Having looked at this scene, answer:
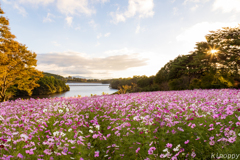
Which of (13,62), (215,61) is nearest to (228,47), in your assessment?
(215,61)

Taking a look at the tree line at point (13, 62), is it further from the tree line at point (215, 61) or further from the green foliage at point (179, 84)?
the green foliage at point (179, 84)

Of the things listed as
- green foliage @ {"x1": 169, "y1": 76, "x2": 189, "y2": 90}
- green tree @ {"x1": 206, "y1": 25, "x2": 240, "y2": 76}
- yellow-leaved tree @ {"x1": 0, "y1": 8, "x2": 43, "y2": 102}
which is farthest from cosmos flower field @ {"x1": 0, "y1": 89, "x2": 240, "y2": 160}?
green tree @ {"x1": 206, "y1": 25, "x2": 240, "y2": 76}

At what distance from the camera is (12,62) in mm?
17391

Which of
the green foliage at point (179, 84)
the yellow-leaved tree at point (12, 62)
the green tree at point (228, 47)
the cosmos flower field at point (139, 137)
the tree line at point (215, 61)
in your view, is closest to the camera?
the cosmos flower field at point (139, 137)

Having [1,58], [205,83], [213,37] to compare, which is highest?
[213,37]

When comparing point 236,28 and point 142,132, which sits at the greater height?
point 236,28

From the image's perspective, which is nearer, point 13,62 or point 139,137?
point 139,137

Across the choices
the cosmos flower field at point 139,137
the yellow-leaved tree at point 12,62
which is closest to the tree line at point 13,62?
the yellow-leaved tree at point 12,62

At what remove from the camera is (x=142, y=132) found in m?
3.61

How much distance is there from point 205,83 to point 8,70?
25844mm

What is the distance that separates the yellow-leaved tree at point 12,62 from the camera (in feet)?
55.6

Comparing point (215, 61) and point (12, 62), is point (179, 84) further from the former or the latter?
point (12, 62)

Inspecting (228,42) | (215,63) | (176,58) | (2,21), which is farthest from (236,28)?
(2,21)

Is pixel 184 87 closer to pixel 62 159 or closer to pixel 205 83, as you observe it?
pixel 205 83
